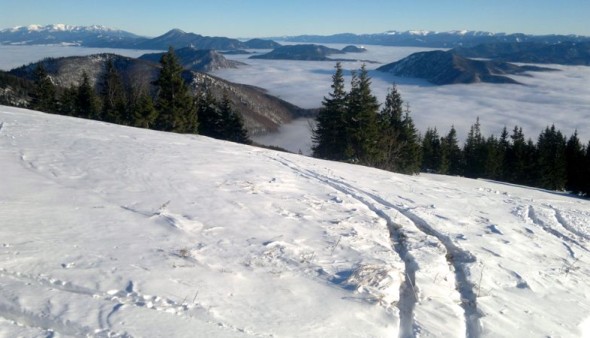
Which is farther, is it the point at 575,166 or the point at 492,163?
the point at 492,163

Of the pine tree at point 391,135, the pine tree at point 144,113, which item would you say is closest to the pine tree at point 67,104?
the pine tree at point 144,113

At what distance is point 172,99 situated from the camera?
3809cm

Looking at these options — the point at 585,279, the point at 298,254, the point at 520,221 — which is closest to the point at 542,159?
the point at 520,221

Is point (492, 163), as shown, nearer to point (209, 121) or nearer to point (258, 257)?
point (209, 121)

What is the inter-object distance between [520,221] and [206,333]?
378 inches

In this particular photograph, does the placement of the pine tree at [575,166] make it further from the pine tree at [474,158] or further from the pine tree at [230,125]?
the pine tree at [230,125]

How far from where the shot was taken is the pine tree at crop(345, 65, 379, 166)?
36.3 metres

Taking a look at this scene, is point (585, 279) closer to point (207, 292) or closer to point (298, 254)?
point (298, 254)

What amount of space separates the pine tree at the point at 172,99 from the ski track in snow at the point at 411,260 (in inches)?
1100

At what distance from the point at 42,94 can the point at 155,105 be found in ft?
49.1

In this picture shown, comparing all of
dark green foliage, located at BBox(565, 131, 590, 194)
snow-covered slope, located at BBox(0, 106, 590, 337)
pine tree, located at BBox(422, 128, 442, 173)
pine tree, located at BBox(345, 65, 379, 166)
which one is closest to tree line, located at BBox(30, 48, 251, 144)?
pine tree, located at BBox(345, 65, 379, 166)

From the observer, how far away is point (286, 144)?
128 metres

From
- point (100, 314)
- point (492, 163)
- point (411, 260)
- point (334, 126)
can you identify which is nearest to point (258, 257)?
point (100, 314)

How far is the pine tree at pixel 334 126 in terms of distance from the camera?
39438mm
